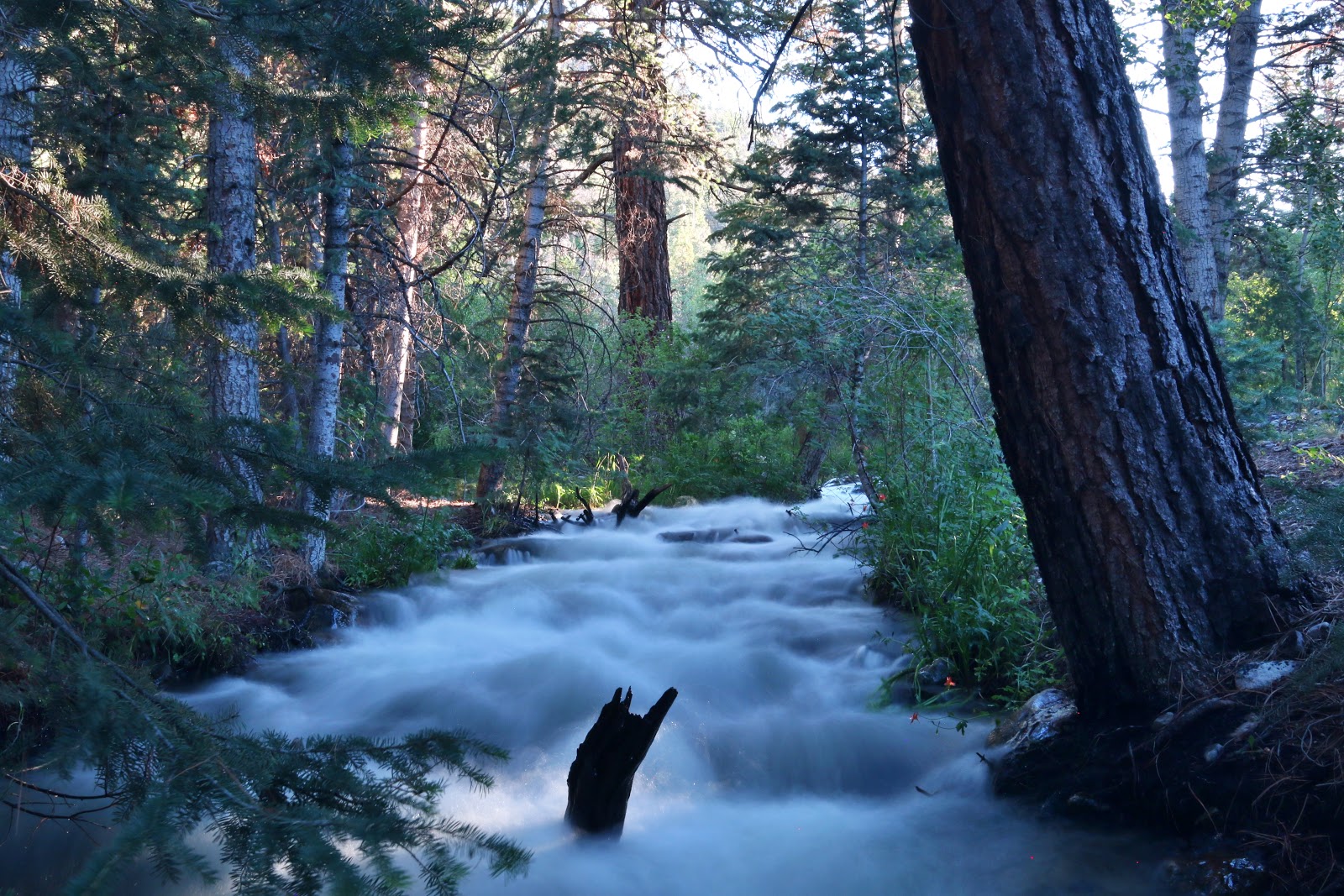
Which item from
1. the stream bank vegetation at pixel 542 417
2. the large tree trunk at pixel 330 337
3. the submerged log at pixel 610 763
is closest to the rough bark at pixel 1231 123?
the stream bank vegetation at pixel 542 417

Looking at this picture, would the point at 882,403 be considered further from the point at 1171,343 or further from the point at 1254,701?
the point at 1254,701

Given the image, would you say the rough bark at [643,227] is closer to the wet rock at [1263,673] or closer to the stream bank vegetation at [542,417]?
Answer: the stream bank vegetation at [542,417]

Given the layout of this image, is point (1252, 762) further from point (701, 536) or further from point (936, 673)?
point (701, 536)

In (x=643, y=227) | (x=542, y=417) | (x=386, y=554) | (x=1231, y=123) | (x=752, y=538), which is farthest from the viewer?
(x=643, y=227)

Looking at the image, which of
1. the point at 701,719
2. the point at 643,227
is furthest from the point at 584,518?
the point at 701,719

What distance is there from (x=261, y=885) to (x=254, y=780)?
403 millimetres

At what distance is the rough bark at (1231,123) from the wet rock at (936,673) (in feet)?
27.2

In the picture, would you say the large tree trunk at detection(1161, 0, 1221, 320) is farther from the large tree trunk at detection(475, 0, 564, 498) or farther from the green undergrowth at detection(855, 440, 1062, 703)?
the large tree trunk at detection(475, 0, 564, 498)

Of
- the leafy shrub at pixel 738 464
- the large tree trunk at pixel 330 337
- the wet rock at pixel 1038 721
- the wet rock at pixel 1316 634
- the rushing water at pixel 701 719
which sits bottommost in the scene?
the rushing water at pixel 701 719

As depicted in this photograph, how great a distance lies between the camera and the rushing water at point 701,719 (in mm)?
3793

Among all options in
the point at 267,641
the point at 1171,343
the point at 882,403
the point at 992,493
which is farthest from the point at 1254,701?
the point at 267,641

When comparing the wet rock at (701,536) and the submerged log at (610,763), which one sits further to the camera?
the wet rock at (701,536)

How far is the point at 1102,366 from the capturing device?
10.8 feet

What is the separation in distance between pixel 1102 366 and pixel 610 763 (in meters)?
2.42
